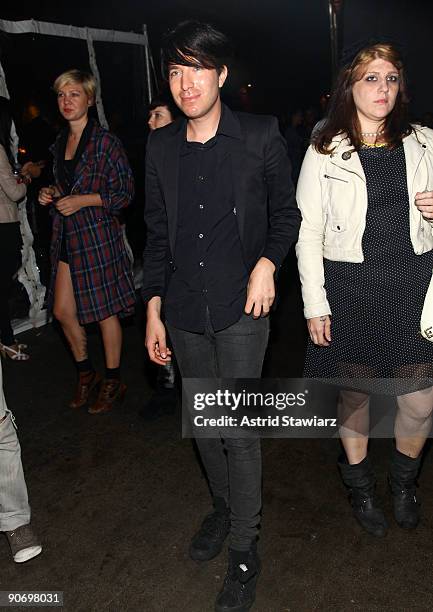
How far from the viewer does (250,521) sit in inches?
99.1

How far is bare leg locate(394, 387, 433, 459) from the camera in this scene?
2779 millimetres

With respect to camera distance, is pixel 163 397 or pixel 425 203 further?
pixel 163 397

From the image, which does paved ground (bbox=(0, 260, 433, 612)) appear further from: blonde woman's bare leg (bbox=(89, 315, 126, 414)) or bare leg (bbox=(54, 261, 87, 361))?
bare leg (bbox=(54, 261, 87, 361))

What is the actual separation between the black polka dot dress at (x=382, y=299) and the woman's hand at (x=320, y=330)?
49mm

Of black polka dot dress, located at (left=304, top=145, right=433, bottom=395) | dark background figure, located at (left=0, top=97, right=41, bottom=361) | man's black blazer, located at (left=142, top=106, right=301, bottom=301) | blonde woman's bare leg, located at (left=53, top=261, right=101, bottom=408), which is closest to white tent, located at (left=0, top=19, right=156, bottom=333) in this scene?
dark background figure, located at (left=0, top=97, right=41, bottom=361)

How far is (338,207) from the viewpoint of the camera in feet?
8.43

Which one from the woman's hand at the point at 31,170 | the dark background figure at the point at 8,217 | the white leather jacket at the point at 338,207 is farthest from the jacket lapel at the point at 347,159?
the woman's hand at the point at 31,170

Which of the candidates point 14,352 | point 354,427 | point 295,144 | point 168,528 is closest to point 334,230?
point 354,427

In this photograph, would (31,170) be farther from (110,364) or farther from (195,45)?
(195,45)

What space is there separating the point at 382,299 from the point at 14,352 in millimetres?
3635

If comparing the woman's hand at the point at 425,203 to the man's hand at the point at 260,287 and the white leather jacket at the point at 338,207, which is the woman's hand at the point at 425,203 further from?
the man's hand at the point at 260,287

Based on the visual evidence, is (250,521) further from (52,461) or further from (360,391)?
(52,461)

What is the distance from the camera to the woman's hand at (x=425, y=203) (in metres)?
2.44

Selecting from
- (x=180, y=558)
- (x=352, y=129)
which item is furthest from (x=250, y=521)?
(x=352, y=129)
